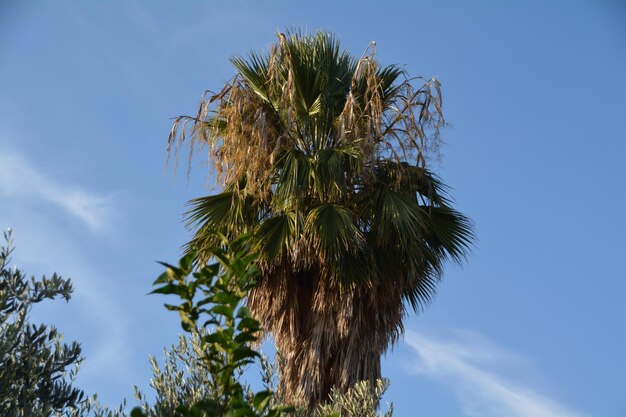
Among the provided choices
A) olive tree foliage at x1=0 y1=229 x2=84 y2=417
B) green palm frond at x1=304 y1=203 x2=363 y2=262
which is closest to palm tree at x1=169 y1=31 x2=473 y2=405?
green palm frond at x1=304 y1=203 x2=363 y2=262

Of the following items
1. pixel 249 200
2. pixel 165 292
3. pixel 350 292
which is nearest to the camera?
pixel 165 292

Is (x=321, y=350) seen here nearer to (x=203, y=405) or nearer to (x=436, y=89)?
(x=436, y=89)

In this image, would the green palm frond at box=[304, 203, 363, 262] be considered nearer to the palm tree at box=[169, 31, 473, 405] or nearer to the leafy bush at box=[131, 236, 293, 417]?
the palm tree at box=[169, 31, 473, 405]

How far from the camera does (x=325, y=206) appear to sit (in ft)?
35.8

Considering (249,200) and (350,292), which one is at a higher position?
(249,200)

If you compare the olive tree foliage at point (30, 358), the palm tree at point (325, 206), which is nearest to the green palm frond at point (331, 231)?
the palm tree at point (325, 206)

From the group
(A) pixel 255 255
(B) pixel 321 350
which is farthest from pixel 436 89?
(A) pixel 255 255

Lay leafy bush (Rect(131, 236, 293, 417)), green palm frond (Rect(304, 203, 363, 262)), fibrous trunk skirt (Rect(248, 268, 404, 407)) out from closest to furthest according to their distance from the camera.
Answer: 1. leafy bush (Rect(131, 236, 293, 417))
2. green palm frond (Rect(304, 203, 363, 262))
3. fibrous trunk skirt (Rect(248, 268, 404, 407))

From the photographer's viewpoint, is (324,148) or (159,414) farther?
(324,148)

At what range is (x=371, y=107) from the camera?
11688 mm

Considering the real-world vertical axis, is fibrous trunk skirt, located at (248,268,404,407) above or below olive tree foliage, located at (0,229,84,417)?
above

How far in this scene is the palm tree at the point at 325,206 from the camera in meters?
10.9

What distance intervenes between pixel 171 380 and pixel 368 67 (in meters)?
5.83

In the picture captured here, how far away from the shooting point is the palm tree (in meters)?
10.9
